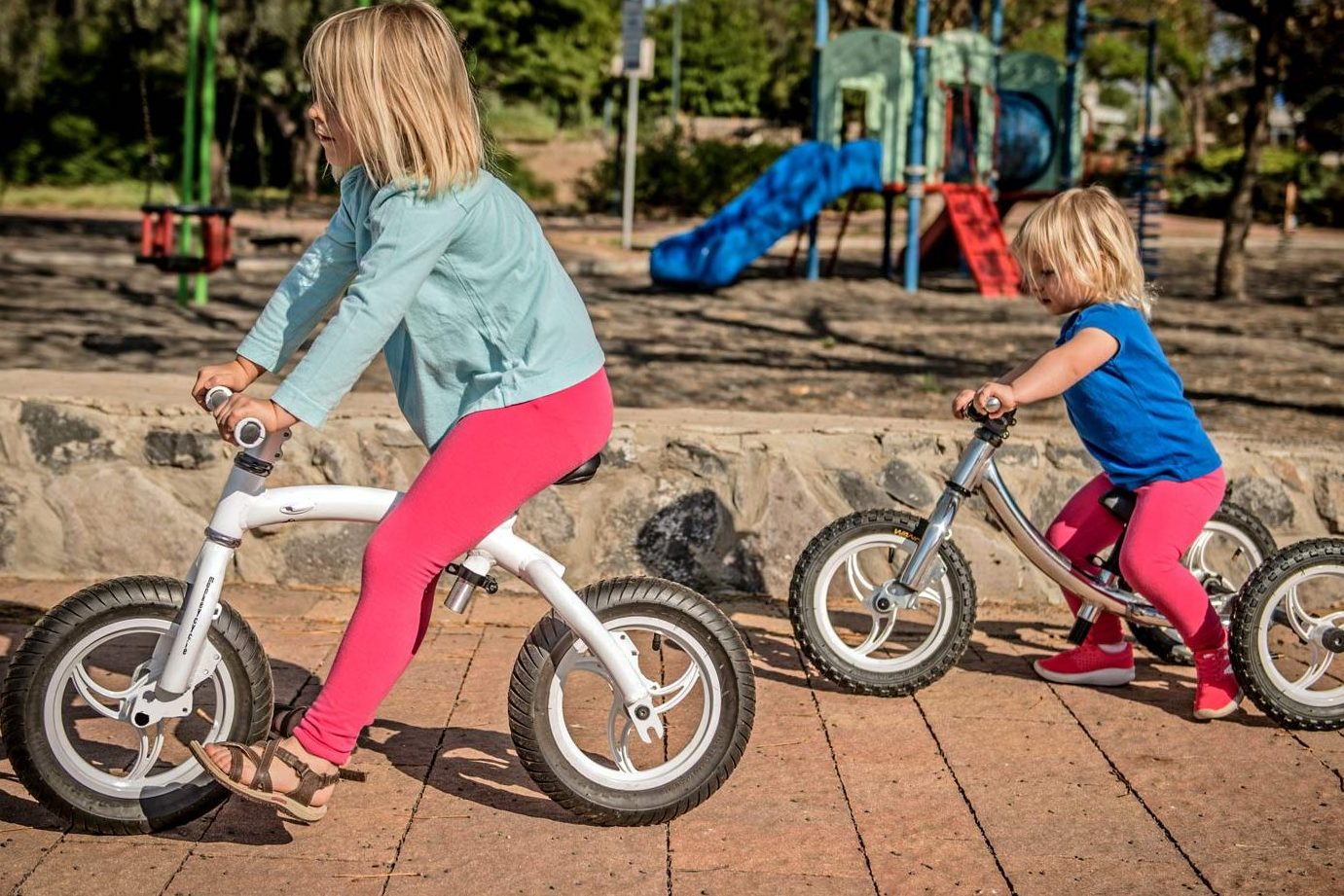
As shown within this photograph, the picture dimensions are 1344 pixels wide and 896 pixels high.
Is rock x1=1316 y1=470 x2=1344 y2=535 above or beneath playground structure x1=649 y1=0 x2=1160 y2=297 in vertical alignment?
beneath

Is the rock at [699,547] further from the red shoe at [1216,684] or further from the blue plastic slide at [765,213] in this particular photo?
the blue plastic slide at [765,213]

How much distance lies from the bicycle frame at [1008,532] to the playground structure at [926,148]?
32.2ft

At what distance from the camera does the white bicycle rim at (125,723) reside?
3.05 meters

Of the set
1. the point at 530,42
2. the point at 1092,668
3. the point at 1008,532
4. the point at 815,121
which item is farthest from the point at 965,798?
the point at 530,42

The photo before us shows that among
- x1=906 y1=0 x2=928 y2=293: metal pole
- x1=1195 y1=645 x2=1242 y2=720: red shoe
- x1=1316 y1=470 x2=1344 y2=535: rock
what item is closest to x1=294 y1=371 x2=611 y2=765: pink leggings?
x1=1195 y1=645 x2=1242 y2=720: red shoe

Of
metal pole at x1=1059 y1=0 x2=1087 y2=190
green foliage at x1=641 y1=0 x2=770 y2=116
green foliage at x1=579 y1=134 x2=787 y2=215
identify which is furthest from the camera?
green foliage at x1=641 y1=0 x2=770 y2=116

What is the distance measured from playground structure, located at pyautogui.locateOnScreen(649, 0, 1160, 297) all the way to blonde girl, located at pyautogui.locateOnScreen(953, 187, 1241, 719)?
9893 mm

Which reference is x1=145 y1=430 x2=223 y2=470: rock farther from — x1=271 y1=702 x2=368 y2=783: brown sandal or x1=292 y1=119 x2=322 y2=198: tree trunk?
x1=292 y1=119 x2=322 y2=198: tree trunk

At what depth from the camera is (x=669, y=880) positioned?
3.00 meters

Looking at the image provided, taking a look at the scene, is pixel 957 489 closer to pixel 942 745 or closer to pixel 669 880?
pixel 942 745

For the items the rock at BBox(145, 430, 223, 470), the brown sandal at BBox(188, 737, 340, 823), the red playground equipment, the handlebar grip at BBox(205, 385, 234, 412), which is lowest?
the brown sandal at BBox(188, 737, 340, 823)

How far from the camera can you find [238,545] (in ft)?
9.93

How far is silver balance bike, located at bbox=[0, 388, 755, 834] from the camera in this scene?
3.02 m

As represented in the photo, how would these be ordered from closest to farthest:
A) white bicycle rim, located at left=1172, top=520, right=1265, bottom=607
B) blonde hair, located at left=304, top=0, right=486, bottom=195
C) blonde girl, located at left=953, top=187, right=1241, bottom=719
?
blonde hair, located at left=304, top=0, right=486, bottom=195 → blonde girl, located at left=953, top=187, right=1241, bottom=719 → white bicycle rim, located at left=1172, top=520, right=1265, bottom=607
